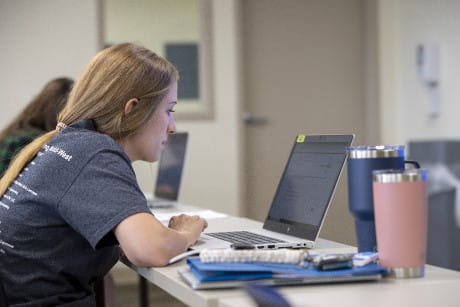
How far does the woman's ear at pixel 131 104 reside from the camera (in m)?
1.71

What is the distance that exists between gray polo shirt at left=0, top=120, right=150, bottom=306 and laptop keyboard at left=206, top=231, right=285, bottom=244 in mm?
327

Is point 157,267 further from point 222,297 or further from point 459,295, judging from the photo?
point 459,295

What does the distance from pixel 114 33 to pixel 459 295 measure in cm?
410

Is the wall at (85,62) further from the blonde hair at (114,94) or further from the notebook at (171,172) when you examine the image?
the blonde hair at (114,94)

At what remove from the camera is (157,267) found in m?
1.52

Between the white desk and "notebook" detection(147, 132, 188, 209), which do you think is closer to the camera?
the white desk

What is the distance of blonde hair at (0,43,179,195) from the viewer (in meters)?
1.71

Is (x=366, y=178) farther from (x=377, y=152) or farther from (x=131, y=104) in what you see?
(x=131, y=104)

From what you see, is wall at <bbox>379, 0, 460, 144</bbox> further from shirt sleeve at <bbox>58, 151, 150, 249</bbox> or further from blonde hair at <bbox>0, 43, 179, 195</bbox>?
shirt sleeve at <bbox>58, 151, 150, 249</bbox>

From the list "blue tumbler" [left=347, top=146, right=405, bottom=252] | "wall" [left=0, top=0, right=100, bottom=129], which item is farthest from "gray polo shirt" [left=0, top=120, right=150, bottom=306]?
"wall" [left=0, top=0, right=100, bottom=129]

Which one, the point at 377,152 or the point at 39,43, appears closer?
the point at 377,152

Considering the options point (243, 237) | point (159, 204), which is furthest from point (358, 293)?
point (159, 204)

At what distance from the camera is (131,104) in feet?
5.64

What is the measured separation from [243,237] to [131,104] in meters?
0.47
